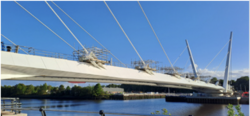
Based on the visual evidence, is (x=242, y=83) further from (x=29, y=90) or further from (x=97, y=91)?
(x=29, y=90)

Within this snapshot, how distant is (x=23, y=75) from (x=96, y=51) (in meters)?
7.59

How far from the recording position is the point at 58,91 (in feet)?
272

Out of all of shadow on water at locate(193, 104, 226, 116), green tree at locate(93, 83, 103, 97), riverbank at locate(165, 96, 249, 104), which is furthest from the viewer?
green tree at locate(93, 83, 103, 97)

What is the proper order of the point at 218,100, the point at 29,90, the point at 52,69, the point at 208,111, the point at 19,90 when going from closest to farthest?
the point at 52,69 → the point at 208,111 → the point at 218,100 → the point at 19,90 → the point at 29,90

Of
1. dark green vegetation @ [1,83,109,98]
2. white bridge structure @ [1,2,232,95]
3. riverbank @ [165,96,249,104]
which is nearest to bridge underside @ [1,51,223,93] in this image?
white bridge structure @ [1,2,232,95]

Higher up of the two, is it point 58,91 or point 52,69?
point 52,69

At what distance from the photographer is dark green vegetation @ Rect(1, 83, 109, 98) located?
73.9m

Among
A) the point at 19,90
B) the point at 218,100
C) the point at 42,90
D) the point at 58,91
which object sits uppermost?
the point at 19,90

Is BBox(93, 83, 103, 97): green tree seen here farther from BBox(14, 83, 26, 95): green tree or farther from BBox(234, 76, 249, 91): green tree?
BBox(234, 76, 249, 91): green tree

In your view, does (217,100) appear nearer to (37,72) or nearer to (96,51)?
(96,51)

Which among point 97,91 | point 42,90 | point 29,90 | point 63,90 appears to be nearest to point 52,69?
point 97,91

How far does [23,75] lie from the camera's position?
1488 cm

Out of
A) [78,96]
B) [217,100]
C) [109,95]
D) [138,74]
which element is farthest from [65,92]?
[138,74]

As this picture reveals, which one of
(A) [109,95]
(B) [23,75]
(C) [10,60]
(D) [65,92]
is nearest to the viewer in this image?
(C) [10,60]
